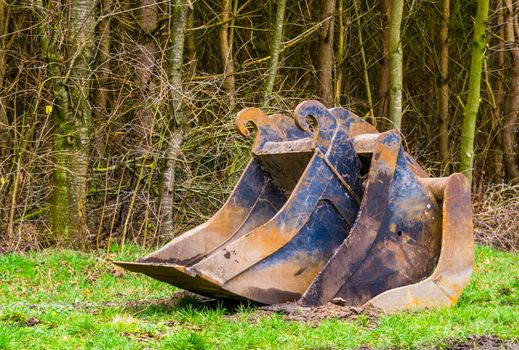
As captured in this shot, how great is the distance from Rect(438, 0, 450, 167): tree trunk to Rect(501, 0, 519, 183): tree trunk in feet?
4.43

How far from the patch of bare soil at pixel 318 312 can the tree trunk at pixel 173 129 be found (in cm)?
604

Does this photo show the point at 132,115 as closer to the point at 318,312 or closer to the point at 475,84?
the point at 475,84

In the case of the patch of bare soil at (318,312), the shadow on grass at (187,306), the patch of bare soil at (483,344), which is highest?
the patch of bare soil at (483,344)

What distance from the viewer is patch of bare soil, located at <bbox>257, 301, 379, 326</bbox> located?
6562 millimetres

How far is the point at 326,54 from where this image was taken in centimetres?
1794

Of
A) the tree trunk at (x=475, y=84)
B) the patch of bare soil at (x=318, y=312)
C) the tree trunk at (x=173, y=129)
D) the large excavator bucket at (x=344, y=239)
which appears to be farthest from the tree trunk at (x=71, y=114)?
the tree trunk at (x=475, y=84)

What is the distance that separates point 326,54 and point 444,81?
11.9 feet

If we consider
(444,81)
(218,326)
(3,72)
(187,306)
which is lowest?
(187,306)

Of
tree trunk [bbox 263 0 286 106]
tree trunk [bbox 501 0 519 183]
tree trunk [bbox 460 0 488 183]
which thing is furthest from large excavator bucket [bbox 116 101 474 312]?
tree trunk [bbox 501 0 519 183]

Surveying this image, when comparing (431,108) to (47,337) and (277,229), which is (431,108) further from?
(47,337)

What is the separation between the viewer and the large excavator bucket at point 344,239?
696cm

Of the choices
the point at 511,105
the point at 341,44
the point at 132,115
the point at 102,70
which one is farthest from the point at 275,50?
the point at 511,105

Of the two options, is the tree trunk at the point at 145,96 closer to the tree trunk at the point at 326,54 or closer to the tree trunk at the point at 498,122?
the tree trunk at the point at 326,54

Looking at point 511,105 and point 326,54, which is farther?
point 511,105
